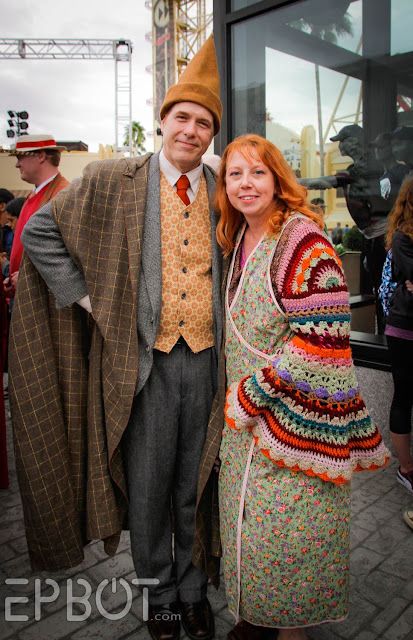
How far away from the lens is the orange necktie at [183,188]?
1952mm

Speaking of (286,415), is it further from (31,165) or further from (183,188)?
(31,165)

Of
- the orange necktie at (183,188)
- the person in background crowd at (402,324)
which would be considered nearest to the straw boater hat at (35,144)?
the orange necktie at (183,188)

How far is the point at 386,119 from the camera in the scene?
152 inches

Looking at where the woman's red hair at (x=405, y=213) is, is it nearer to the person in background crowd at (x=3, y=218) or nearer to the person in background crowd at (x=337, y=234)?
the person in background crowd at (x=337, y=234)

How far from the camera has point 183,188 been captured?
196 cm

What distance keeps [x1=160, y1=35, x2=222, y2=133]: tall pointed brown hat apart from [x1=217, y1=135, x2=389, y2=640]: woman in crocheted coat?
0.96 feet

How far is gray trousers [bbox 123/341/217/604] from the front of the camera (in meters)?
1.93

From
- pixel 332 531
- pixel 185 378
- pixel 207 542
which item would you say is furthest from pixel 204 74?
pixel 207 542

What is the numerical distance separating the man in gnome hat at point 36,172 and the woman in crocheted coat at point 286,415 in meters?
2.08

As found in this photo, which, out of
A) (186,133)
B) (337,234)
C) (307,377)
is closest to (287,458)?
(307,377)

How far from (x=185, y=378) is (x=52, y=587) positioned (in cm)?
123

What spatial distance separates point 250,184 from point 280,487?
3.12ft

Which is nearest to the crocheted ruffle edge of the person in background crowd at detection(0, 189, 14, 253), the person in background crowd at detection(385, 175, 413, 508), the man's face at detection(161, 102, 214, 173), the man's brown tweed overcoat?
the man's brown tweed overcoat

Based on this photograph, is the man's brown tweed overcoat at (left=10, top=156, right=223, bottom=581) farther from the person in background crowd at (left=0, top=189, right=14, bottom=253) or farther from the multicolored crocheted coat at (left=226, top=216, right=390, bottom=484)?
the person in background crowd at (left=0, top=189, right=14, bottom=253)
